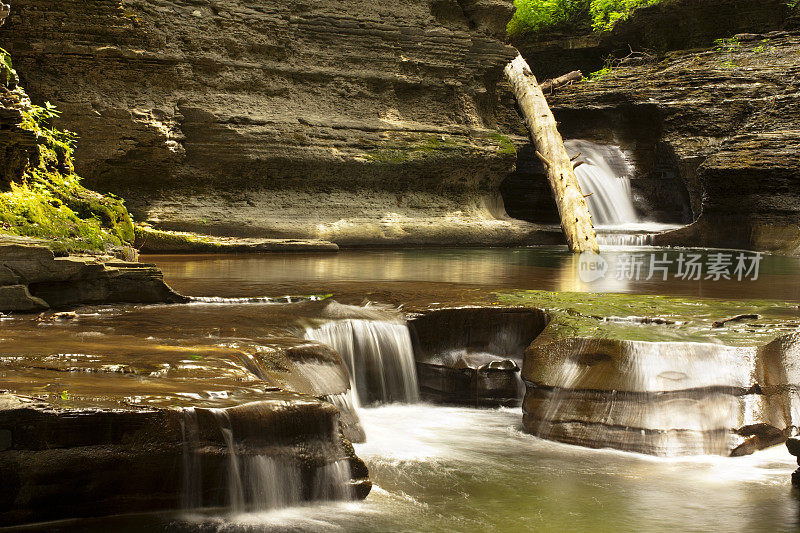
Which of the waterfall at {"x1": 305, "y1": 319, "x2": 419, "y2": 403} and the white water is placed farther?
the waterfall at {"x1": 305, "y1": 319, "x2": 419, "y2": 403}

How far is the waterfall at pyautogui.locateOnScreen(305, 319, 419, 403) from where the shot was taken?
5975mm

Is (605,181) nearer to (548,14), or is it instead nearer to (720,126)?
(720,126)

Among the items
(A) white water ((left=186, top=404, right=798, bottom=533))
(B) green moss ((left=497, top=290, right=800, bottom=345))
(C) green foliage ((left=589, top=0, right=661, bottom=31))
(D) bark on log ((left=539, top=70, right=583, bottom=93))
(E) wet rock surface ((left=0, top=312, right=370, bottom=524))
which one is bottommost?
(A) white water ((left=186, top=404, right=798, bottom=533))

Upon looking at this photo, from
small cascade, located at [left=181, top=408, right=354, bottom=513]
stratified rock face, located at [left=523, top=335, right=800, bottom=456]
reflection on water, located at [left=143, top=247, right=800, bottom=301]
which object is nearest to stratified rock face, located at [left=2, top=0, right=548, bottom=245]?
reflection on water, located at [left=143, top=247, right=800, bottom=301]

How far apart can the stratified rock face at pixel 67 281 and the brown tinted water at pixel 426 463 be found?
0.25 m

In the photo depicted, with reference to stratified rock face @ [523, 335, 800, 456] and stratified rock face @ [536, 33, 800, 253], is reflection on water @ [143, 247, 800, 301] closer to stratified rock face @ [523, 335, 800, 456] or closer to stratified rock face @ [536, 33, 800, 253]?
stratified rock face @ [536, 33, 800, 253]

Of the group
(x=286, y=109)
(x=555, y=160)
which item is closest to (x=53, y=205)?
(x=286, y=109)

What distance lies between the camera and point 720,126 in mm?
17031

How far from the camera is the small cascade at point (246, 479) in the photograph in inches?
143

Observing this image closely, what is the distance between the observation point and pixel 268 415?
3770 mm

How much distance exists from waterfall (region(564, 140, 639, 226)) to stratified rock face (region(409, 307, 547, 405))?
11.6 m

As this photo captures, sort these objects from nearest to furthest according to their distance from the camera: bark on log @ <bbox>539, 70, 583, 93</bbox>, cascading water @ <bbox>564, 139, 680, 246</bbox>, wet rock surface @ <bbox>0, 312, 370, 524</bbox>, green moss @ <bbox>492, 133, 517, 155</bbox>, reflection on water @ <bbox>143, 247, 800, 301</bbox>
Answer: wet rock surface @ <bbox>0, 312, 370, 524</bbox> → reflection on water @ <bbox>143, 247, 800, 301</bbox> → green moss @ <bbox>492, 133, 517, 155</bbox> → cascading water @ <bbox>564, 139, 680, 246</bbox> → bark on log @ <bbox>539, 70, 583, 93</bbox>

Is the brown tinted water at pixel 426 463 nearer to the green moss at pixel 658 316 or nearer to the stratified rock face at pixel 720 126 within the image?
the green moss at pixel 658 316

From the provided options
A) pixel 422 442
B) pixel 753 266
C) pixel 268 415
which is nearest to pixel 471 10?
pixel 753 266
